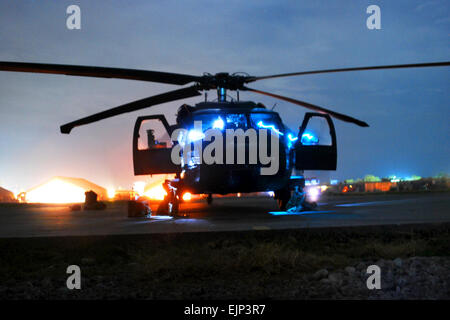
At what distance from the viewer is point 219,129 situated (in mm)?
12617

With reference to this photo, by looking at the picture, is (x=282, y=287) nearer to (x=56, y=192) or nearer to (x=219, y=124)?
(x=219, y=124)

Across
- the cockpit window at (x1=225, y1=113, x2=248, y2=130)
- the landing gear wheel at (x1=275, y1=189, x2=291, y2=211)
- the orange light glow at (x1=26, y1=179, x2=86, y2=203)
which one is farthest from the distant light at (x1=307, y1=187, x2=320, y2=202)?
the orange light glow at (x1=26, y1=179, x2=86, y2=203)

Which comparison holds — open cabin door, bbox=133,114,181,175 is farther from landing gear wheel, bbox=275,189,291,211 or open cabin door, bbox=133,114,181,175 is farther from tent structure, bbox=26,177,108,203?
tent structure, bbox=26,177,108,203

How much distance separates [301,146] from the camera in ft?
46.4

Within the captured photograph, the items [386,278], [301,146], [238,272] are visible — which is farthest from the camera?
[301,146]

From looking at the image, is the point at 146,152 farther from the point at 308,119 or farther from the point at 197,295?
the point at 197,295

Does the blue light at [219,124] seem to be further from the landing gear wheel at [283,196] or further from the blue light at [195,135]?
the landing gear wheel at [283,196]

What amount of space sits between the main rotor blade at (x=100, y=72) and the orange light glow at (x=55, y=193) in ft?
143

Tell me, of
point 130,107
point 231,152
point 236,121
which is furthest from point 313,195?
point 231,152

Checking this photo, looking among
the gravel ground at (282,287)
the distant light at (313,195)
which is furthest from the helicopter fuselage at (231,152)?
the distant light at (313,195)

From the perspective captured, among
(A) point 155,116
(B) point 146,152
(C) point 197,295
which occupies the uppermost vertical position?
(A) point 155,116

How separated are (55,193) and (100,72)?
4533cm

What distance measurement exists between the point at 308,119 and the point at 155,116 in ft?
14.9
